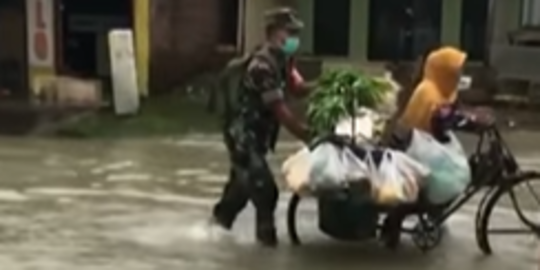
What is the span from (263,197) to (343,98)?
3.43ft

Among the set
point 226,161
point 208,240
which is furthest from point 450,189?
point 226,161

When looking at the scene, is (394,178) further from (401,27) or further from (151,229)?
(401,27)

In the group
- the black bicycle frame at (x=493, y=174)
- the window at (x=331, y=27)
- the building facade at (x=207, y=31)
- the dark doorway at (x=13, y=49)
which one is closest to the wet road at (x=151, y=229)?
the black bicycle frame at (x=493, y=174)

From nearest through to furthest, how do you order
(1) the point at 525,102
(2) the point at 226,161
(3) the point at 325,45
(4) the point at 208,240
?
(4) the point at 208,240
(2) the point at 226,161
(1) the point at 525,102
(3) the point at 325,45

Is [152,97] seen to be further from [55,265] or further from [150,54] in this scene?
[55,265]

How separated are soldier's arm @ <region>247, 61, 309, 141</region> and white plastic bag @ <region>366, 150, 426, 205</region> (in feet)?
2.04

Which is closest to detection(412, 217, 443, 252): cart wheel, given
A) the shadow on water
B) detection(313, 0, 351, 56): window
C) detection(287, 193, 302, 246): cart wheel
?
detection(287, 193, 302, 246): cart wheel

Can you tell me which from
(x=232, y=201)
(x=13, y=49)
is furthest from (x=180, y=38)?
(x=232, y=201)

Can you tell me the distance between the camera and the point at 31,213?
1158cm

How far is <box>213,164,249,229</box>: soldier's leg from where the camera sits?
10.6m

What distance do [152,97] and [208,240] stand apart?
11.2m

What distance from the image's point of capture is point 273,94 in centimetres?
1009

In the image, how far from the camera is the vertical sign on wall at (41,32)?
21781 millimetres

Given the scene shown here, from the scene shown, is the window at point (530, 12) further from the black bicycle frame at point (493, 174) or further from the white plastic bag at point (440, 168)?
Answer: the white plastic bag at point (440, 168)
